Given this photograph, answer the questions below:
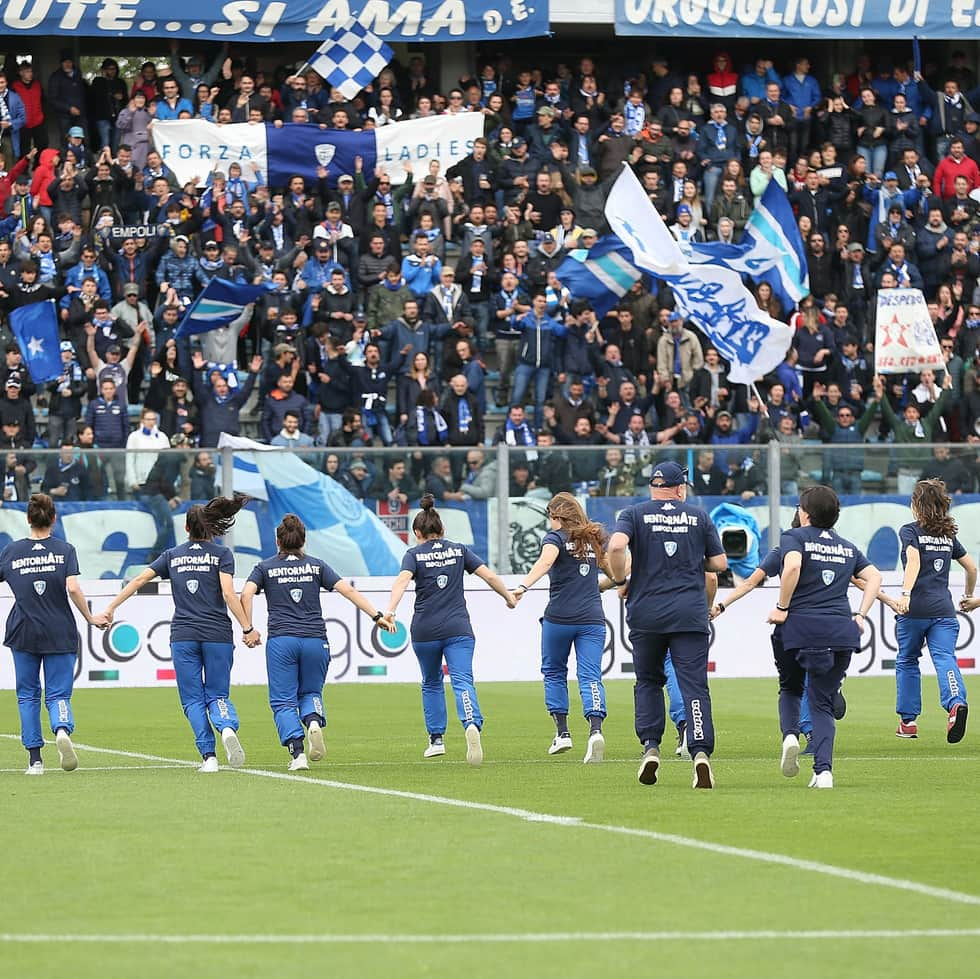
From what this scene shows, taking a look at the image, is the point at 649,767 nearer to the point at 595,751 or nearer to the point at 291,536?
the point at 595,751

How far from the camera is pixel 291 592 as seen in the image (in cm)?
1500

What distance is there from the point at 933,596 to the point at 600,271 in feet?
40.0

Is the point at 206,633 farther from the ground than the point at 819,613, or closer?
closer

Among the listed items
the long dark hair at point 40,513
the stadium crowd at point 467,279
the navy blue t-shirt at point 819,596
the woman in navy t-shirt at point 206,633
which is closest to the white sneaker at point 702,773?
the navy blue t-shirt at point 819,596

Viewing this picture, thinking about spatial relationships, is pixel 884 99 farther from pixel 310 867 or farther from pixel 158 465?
pixel 310 867

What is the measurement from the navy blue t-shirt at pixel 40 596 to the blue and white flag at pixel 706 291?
13849 millimetres

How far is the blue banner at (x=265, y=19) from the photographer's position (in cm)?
3250

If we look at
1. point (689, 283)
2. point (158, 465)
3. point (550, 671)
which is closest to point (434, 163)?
point (689, 283)

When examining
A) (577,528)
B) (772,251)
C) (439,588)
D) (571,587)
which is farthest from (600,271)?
(439,588)

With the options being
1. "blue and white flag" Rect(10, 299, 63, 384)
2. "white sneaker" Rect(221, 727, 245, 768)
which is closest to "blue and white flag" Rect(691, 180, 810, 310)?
"blue and white flag" Rect(10, 299, 63, 384)

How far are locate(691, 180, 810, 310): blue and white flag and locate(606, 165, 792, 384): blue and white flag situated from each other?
1.20 metres

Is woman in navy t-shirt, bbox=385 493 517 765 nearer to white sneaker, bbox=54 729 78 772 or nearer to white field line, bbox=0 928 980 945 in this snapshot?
white sneaker, bbox=54 729 78 772

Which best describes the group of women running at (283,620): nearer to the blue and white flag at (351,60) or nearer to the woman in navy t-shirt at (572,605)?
the woman in navy t-shirt at (572,605)

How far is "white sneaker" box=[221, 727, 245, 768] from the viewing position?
14812 mm
